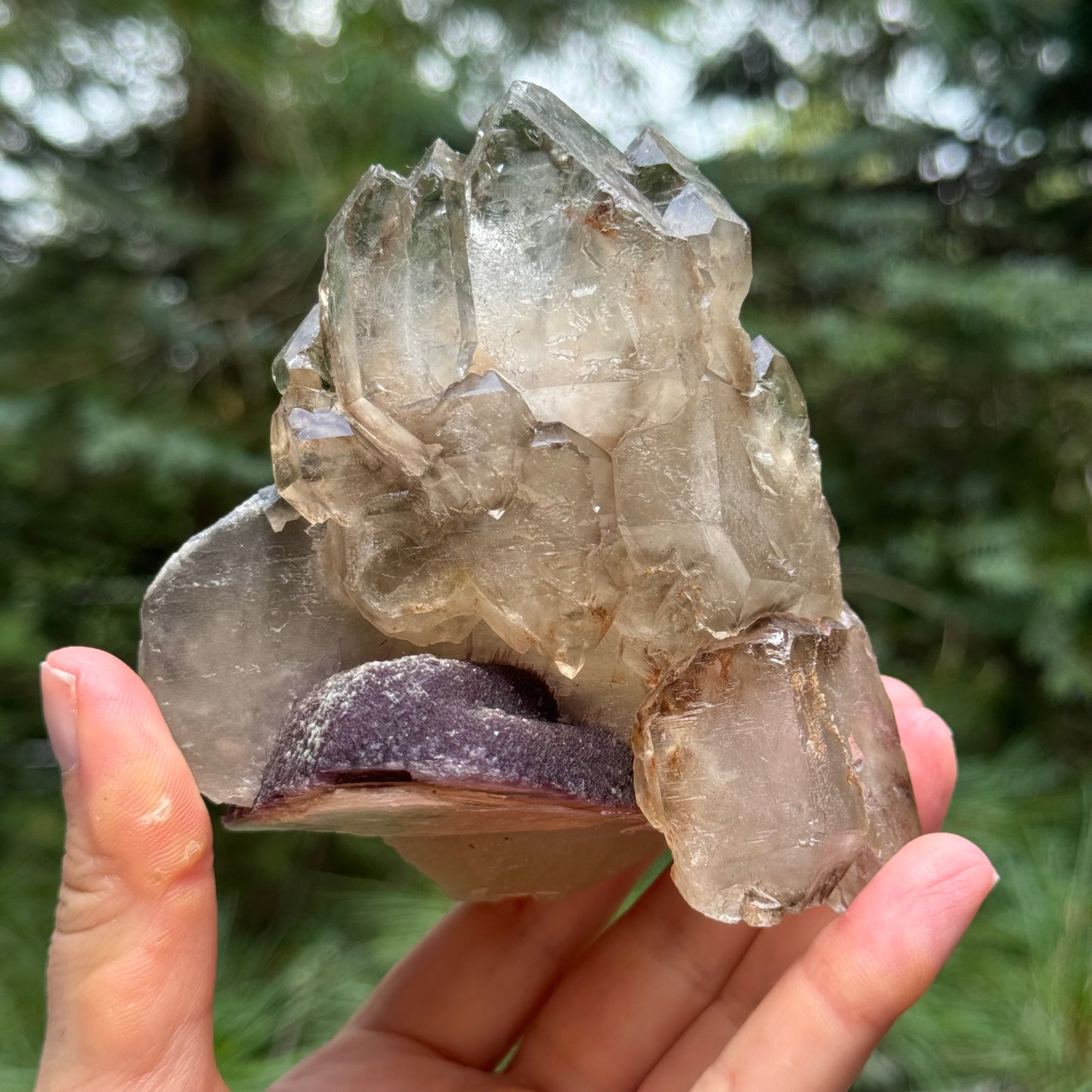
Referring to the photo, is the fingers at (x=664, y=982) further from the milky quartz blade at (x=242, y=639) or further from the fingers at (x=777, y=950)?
the milky quartz blade at (x=242, y=639)

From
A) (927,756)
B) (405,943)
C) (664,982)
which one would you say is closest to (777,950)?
(664,982)

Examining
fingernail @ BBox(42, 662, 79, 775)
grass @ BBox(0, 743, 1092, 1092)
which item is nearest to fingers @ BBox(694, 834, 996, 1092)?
fingernail @ BBox(42, 662, 79, 775)

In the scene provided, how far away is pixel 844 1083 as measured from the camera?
782 mm

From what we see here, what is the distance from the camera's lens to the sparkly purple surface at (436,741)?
2.38 feet

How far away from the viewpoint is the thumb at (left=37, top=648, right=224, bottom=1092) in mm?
745

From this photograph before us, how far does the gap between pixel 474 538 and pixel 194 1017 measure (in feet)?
1.42

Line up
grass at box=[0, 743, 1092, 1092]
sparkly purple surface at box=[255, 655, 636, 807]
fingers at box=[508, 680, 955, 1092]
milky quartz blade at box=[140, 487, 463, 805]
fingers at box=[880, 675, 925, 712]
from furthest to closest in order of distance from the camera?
grass at box=[0, 743, 1092, 1092], fingers at box=[880, 675, 925, 712], fingers at box=[508, 680, 955, 1092], milky quartz blade at box=[140, 487, 463, 805], sparkly purple surface at box=[255, 655, 636, 807]

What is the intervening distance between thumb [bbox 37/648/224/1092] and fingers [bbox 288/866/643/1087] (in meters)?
0.34

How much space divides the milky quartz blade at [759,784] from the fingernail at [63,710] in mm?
423

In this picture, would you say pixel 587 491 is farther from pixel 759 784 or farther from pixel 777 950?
pixel 777 950

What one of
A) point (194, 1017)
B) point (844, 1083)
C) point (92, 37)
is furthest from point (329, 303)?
point (92, 37)

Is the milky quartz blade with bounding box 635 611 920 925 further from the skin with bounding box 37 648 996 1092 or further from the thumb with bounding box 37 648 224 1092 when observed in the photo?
the thumb with bounding box 37 648 224 1092

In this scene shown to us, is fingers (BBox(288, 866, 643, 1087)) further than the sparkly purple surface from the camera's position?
Yes

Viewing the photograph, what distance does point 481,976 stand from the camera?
3.76ft
